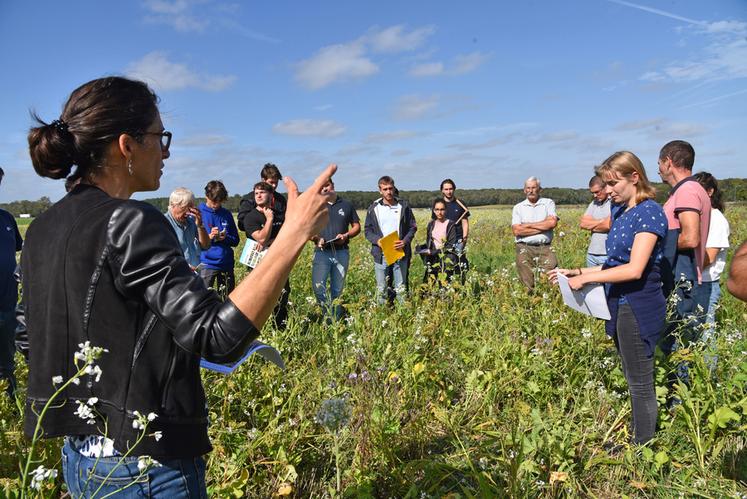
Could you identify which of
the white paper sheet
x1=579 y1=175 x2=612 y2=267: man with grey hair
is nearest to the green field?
the white paper sheet

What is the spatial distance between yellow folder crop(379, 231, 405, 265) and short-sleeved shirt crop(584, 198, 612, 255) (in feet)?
7.92

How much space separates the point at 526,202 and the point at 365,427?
5406mm

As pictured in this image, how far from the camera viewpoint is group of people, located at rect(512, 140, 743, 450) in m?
3.06

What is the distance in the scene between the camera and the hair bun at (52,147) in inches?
50.3

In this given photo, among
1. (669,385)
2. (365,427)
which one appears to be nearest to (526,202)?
(669,385)

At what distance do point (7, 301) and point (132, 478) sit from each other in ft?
10.9

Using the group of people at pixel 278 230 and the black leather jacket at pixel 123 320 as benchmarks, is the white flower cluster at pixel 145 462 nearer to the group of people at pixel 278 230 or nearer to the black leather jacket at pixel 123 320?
the black leather jacket at pixel 123 320

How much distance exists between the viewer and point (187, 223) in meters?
5.29

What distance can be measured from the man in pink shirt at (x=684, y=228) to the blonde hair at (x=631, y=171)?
2.67ft

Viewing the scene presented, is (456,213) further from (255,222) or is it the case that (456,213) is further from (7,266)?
(7,266)

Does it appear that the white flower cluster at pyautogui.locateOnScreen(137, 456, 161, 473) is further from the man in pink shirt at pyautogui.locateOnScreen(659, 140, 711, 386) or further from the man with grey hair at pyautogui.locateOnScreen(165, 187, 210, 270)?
the man with grey hair at pyautogui.locateOnScreen(165, 187, 210, 270)

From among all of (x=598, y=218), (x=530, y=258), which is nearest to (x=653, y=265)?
(x=598, y=218)

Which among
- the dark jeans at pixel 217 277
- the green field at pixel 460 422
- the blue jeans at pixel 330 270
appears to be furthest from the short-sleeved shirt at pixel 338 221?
the green field at pixel 460 422

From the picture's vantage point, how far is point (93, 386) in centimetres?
123
